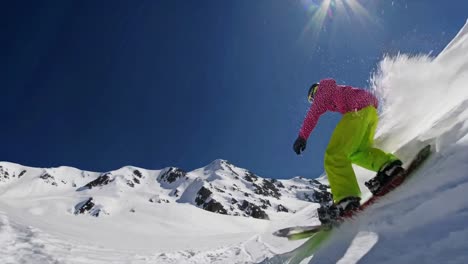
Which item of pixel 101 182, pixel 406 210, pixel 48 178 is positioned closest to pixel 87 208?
pixel 101 182

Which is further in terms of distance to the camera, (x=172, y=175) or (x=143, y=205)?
(x=172, y=175)

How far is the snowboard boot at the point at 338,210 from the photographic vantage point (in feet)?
16.0

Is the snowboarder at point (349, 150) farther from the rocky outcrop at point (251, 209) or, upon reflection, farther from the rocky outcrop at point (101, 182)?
the rocky outcrop at point (101, 182)

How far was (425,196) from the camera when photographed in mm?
3539

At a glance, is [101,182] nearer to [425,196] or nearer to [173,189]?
[173,189]

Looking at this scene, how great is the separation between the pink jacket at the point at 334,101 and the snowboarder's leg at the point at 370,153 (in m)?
0.15

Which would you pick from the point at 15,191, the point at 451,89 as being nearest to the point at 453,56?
→ the point at 451,89

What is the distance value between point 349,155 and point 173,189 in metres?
164

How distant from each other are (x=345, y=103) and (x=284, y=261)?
7.71 feet

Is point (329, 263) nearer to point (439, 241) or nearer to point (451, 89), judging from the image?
point (439, 241)

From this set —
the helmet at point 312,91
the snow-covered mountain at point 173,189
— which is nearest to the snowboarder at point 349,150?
the helmet at point 312,91

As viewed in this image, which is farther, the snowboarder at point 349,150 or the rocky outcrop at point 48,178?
the rocky outcrop at point 48,178

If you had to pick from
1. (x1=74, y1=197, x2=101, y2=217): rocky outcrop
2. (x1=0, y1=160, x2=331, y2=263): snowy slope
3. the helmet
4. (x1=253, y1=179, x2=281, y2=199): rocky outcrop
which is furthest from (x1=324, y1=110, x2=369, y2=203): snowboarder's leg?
(x1=253, y1=179, x2=281, y2=199): rocky outcrop

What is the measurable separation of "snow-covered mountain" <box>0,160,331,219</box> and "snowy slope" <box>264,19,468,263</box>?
376 ft
